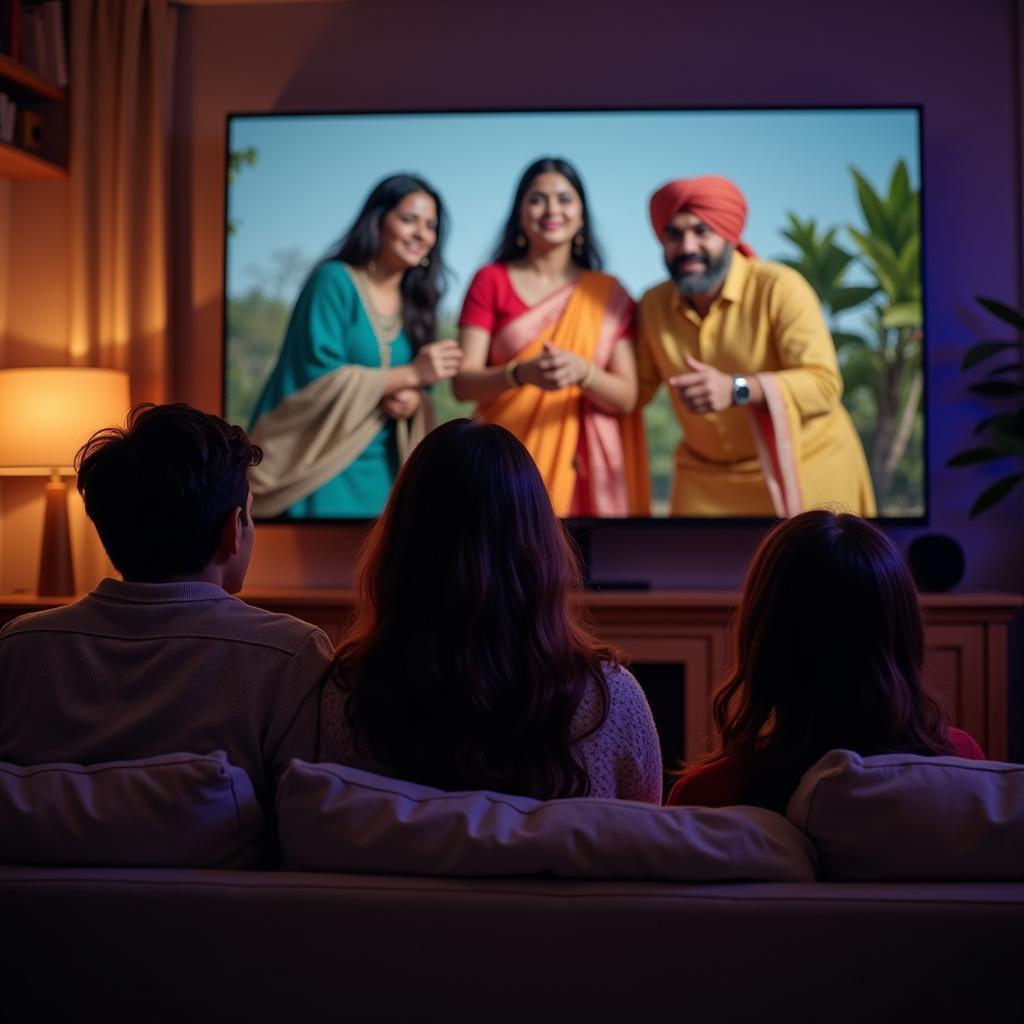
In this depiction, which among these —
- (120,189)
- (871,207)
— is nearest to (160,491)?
(120,189)

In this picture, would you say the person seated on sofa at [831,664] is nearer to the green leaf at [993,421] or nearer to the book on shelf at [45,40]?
the green leaf at [993,421]

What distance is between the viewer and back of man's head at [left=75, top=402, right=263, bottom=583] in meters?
1.42

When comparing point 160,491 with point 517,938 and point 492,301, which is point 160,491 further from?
point 492,301

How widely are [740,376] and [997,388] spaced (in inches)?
30.8

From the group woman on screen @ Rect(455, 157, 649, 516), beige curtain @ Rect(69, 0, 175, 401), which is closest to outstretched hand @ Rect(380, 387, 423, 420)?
woman on screen @ Rect(455, 157, 649, 516)

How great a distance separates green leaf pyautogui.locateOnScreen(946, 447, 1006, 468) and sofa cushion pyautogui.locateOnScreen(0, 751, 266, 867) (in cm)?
289

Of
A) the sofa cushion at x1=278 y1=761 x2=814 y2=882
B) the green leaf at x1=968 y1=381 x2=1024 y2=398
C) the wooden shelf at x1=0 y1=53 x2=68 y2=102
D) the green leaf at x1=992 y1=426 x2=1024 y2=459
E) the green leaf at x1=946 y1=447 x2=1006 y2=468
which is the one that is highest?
the wooden shelf at x1=0 y1=53 x2=68 y2=102

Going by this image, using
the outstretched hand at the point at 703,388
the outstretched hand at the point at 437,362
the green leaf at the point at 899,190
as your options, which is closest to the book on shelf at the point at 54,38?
the outstretched hand at the point at 437,362

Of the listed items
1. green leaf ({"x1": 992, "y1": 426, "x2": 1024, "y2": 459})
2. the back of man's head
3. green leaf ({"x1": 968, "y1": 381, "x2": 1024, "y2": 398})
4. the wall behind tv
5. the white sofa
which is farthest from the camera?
the wall behind tv

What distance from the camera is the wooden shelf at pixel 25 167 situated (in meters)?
3.57

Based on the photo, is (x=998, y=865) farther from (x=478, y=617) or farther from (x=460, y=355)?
(x=460, y=355)

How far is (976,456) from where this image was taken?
139 inches

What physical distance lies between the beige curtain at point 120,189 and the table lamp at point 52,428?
258 mm

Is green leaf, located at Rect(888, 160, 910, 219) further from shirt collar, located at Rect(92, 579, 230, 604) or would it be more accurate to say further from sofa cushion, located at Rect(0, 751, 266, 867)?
sofa cushion, located at Rect(0, 751, 266, 867)
